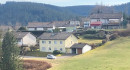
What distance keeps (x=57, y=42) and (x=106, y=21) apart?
106 ft

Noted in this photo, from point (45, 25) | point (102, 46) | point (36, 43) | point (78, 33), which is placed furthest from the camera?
point (45, 25)

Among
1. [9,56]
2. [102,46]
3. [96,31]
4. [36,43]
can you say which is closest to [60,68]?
[9,56]

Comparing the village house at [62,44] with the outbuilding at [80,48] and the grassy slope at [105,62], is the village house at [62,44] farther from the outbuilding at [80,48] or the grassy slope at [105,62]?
the grassy slope at [105,62]

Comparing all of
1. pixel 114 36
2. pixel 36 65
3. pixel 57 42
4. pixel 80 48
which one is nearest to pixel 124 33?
pixel 114 36

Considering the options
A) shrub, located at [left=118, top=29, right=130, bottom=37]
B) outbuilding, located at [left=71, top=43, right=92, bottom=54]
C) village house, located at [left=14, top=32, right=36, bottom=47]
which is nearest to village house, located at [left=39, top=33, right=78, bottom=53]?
outbuilding, located at [left=71, top=43, right=92, bottom=54]

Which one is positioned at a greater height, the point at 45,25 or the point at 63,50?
the point at 45,25

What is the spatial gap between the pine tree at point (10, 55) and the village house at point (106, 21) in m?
51.8

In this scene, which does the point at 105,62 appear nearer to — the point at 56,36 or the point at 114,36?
the point at 56,36

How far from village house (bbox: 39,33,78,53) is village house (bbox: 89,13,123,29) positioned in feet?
80.6

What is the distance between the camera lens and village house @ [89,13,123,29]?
84.4 meters

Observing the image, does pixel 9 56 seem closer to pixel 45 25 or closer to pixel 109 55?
pixel 109 55

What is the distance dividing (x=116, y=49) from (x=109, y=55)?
5951 millimetres

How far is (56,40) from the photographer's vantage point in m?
60.1

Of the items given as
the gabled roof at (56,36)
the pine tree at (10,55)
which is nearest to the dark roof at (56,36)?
the gabled roof at (56,36)
